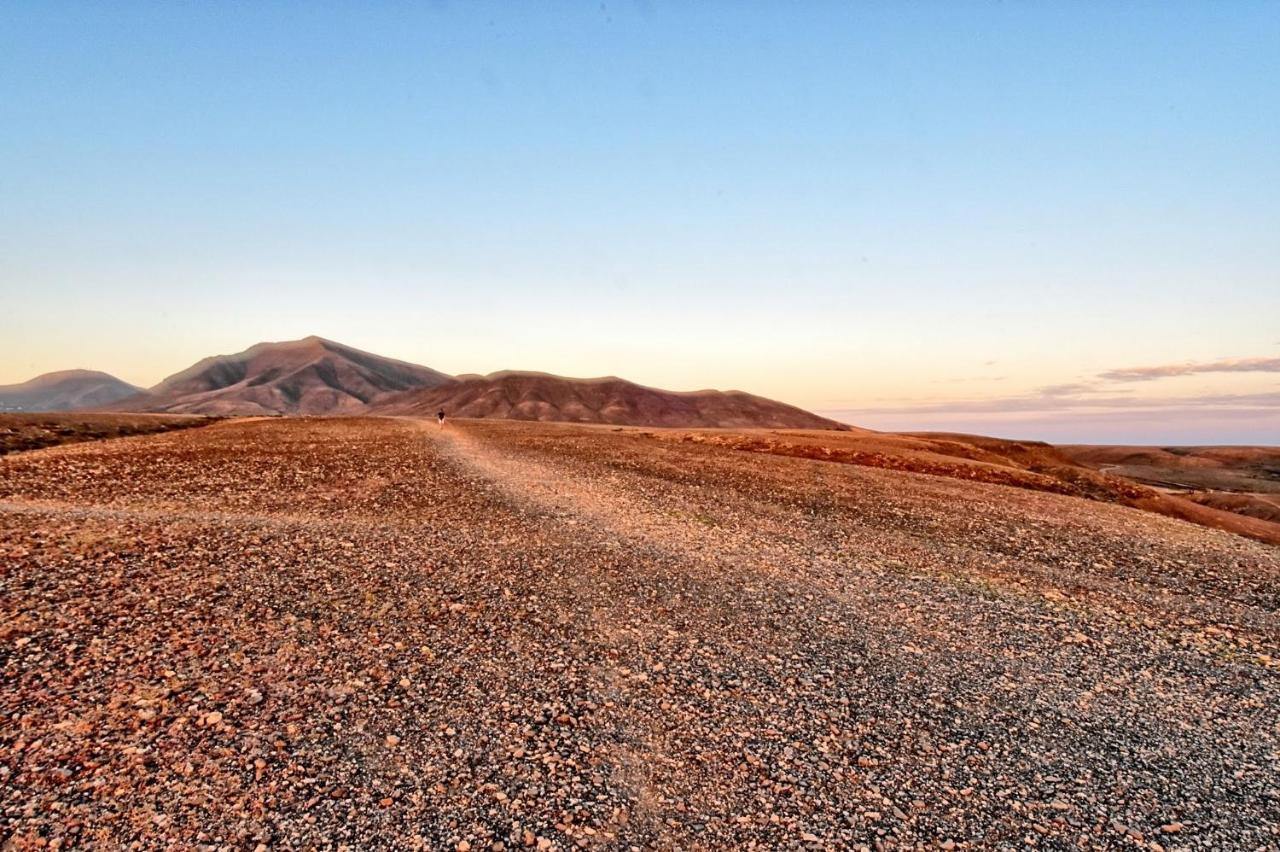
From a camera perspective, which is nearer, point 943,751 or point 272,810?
point 272,810

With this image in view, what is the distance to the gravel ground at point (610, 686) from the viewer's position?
7.01 m

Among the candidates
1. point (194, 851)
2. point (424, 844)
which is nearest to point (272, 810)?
point (194, 851)

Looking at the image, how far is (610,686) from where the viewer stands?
1010 cm

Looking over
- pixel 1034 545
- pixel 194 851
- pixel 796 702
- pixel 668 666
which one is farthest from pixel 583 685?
pixel 1034 545

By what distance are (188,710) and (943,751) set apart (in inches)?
443

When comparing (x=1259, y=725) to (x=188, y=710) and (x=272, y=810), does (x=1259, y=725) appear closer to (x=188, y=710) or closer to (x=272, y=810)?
(x=272, y=810)

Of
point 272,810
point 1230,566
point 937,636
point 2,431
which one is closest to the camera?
point 272,810

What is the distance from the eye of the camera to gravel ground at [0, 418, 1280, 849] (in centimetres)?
701

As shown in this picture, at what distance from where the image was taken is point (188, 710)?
8.82 meters

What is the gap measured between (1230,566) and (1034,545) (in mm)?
6194

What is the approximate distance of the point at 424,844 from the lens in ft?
21.0

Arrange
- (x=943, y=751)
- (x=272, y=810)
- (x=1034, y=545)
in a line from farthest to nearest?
(x=1034, y=545) → (x=943, y=751) → (x=272, y=810)

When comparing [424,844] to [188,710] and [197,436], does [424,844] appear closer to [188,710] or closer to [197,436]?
[188,710]

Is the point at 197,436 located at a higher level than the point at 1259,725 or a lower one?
higher
